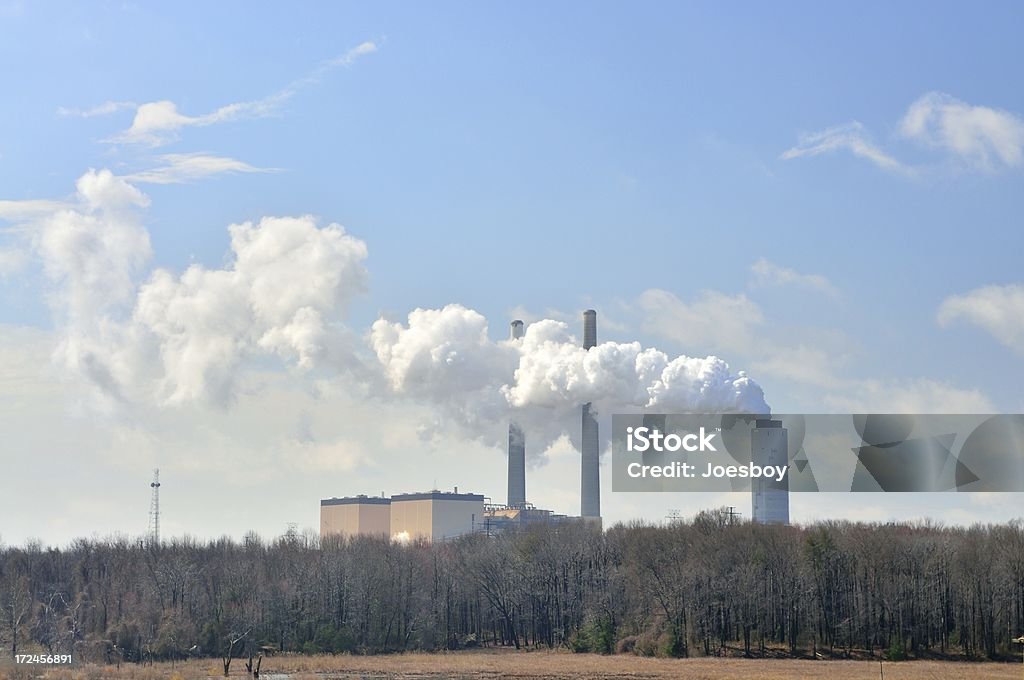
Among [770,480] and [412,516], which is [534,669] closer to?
[770,480]

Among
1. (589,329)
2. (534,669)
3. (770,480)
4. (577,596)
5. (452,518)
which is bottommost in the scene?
(534,669)

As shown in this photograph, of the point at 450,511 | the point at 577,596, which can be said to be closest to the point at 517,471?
the point at 450,511

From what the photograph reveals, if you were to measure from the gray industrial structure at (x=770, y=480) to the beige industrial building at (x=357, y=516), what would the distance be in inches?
2360

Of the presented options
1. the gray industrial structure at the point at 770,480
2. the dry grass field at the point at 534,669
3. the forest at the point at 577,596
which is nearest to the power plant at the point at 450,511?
the gray industrial structure at the point at 770,480

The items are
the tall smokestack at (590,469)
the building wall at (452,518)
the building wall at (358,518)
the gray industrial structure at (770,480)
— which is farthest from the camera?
the building wall at (358,518)

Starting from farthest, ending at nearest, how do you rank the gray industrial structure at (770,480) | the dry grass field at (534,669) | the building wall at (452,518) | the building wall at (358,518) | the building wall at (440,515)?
the building wall at (358,518), the building wall at (452,518), the building wall at (440,515), the gray industrial structure at (770,480), the dry grass field at (534,669)

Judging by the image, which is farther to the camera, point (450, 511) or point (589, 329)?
point (450, 511)

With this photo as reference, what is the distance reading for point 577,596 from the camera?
286 ft

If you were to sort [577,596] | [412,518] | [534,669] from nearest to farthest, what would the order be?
[534,669]
[577,596]
[412,518]

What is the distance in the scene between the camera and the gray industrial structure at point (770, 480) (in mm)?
103188

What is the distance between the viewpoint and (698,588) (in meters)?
80.6

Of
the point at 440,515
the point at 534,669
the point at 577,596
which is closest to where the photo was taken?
the point at 534,669

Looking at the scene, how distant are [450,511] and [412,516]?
199 inches

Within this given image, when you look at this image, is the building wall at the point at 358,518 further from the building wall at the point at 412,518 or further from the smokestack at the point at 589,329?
the smokestack at the point at 589,329
